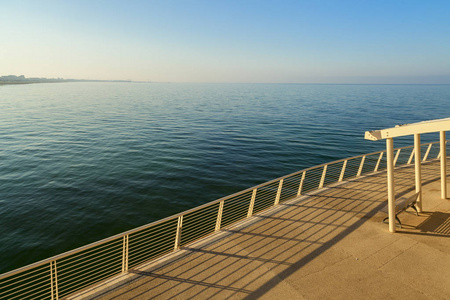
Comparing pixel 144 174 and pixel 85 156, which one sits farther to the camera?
pixel 85 156

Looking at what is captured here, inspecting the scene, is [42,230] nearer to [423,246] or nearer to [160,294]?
[160,294]

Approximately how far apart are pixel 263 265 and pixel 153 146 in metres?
23.9

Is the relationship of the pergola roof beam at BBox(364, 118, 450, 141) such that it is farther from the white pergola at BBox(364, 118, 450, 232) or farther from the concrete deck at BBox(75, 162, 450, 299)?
the concrete deck at BBox(75, 162, 450, 299)

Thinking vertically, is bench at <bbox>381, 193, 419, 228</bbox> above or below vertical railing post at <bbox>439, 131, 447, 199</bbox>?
below

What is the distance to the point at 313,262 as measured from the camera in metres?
6.14

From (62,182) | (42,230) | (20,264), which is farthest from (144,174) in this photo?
(20,264)

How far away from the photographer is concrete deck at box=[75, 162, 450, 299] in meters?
5.25

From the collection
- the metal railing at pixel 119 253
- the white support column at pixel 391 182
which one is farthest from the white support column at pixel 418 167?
the metal railing at pixel 119 253

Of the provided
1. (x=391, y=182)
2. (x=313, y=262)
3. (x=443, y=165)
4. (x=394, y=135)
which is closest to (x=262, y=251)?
(x=313, y=262)

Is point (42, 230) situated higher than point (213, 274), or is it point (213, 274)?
point (213, 274)

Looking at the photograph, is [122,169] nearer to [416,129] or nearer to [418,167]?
[418,167]

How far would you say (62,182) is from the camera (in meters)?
17.9

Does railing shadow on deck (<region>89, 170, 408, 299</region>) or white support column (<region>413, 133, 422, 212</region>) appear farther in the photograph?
white support column (<region>413, 133, 422, 212</region>)

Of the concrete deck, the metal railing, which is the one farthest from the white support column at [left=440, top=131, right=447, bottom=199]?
the metal railing
